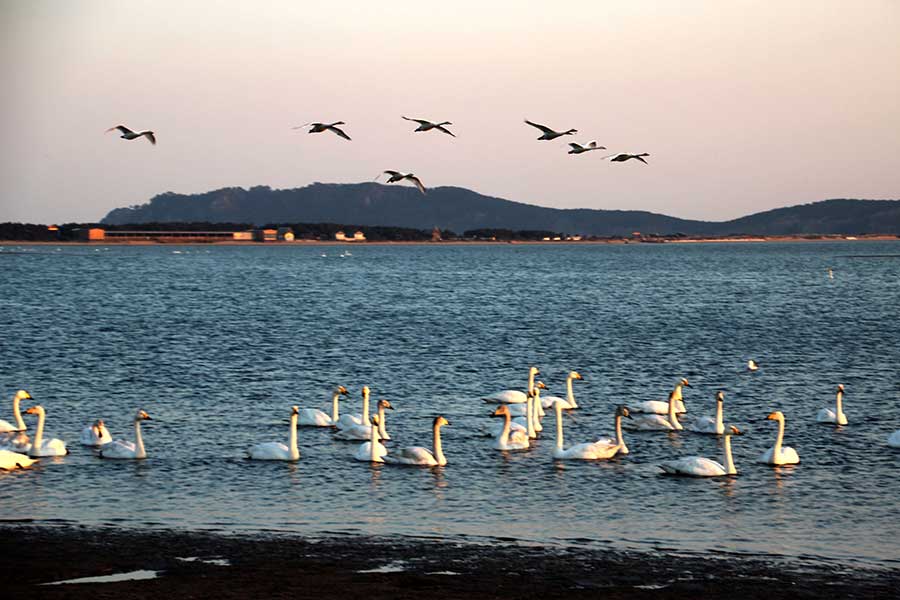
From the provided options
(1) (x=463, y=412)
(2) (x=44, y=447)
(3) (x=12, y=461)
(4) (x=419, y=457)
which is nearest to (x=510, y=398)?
(1) (x=463, y=412)

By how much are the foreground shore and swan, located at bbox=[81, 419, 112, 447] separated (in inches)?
275

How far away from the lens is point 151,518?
1978cm

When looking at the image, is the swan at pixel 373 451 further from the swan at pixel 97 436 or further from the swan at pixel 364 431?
the swan at pixel 97 436

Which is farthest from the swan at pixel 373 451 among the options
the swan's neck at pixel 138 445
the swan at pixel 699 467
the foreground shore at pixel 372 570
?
the foreground shore at pixel 372 570

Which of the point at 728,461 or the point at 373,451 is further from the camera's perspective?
the point at 373,451

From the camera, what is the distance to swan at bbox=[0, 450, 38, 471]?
23.1 m

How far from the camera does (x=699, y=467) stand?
23.5 m

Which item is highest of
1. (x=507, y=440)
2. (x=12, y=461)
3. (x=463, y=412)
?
(x=12, y=461)

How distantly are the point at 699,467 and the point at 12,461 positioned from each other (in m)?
A: 12.2

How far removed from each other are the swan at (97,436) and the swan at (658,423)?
1140cm

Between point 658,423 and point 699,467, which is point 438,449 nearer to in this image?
point 699,467

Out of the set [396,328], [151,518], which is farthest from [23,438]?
[396,328]

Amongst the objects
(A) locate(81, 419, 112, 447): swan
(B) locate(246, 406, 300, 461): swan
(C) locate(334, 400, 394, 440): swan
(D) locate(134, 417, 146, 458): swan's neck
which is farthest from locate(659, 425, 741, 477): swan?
(A) locate(81, 419, 112, 447): swan

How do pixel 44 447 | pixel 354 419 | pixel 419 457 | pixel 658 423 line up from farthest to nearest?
pixel 658 423 → pixel 354 419 → pixel 44 447 → pixel 419 457
